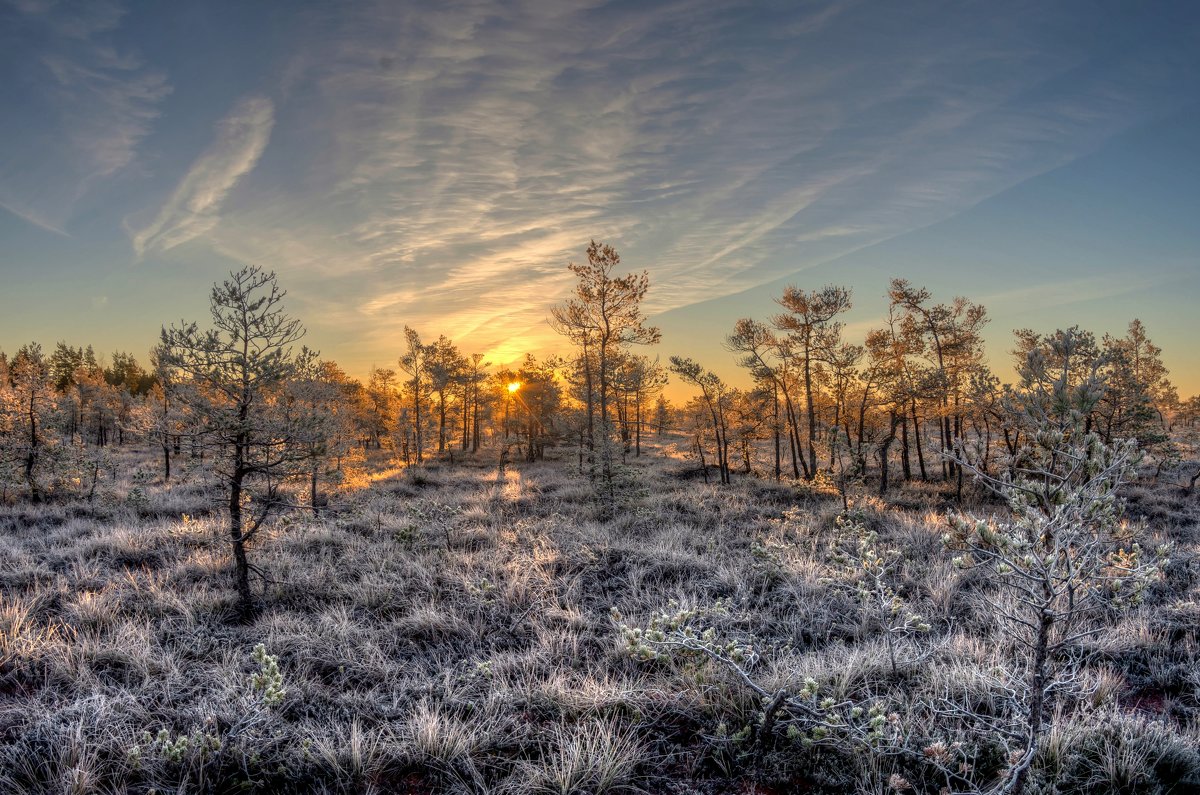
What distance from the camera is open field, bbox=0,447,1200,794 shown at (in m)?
3.58

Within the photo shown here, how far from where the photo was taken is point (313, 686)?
4832 mm

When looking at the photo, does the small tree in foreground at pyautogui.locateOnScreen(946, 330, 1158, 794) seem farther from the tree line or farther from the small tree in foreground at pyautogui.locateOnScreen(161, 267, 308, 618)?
the small tree in foreground at pyautogui.locateOnScreen(161, 267, 308, 618)

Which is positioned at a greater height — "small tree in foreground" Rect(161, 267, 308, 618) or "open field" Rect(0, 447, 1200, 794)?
"small tree in foreground" Rect(161, 267, 308, 618)

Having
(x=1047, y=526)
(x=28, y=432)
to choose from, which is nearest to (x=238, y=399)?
(x=1047, y=526)

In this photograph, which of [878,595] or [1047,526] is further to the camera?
[878,595]

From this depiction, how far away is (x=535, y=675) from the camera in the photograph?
5004 mm

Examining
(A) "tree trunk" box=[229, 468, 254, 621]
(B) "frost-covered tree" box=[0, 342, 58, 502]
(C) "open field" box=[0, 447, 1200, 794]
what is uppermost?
(B) "frost-covered tree" box=[0, 342, 58, 502]

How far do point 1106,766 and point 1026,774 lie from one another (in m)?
0.99

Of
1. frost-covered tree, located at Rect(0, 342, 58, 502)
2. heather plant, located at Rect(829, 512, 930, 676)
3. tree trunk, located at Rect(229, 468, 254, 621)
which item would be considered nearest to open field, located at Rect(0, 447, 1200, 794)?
heather plant, located at Rect(829, 512, 930, 676)

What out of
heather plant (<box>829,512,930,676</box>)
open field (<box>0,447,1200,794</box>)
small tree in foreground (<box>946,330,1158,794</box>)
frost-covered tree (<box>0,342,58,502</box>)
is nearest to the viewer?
small tree in foreground (<box>946,330,1158,794</box>)

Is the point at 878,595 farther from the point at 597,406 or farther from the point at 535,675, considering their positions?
the point at 597,406

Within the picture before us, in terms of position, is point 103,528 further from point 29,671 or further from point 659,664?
point 659,664

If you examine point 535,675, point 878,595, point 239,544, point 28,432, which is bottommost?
point 535,675

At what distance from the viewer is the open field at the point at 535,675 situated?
11.7ft
